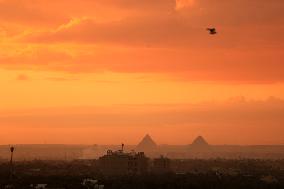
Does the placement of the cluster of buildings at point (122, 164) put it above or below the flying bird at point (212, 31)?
below

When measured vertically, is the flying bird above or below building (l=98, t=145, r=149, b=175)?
above

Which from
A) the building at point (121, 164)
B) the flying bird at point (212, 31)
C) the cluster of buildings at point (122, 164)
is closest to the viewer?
the flying bird at point (212, 31)

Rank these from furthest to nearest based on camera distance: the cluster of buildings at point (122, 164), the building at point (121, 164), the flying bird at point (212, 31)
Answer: the building at point (121, 164) < the cluster of buildings at point (122, 164) < the flying bird at point (212, 31)

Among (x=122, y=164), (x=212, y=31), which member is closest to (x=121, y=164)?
(x=122, y=164)

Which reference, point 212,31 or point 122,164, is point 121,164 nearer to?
point 122,164

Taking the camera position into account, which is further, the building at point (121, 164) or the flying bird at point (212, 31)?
the building at point (121, 164)

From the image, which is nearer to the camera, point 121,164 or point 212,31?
point 212,31

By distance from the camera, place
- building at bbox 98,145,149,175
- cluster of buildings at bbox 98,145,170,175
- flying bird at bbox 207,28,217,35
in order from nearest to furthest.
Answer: flying bird at bbox 207,28,217,35, cluster of buildings at bbox 98,145,170,175, building at bbox 98,145,149,175

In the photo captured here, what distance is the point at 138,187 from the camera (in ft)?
315

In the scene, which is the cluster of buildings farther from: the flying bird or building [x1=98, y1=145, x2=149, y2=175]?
the flying bird

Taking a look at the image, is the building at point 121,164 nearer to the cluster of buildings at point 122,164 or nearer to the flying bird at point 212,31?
the cluster of buildings at point 122,164

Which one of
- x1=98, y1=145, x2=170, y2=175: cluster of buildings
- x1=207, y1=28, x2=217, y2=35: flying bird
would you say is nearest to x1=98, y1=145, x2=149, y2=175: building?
x1=98, y1=145, x2=170, y2=175: cluster of buildings

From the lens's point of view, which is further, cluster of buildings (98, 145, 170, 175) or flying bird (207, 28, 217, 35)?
cluster of buildings (98, 145, 170, 175)

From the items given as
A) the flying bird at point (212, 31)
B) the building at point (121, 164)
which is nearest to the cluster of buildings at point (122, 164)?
the building at point (121, 164)
